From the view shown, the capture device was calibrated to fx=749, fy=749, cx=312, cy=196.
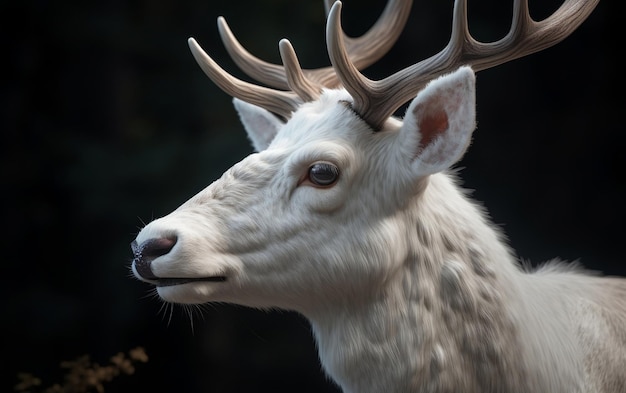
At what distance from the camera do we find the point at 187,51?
4.12 meters

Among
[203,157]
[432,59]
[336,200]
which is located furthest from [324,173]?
[203,157]

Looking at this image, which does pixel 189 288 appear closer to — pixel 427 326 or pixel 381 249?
pixel 381 249

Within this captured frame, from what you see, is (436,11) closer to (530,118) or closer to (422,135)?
(530,118)

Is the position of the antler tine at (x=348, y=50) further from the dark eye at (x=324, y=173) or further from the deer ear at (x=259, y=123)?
the dark eye at (x=324, y=173)

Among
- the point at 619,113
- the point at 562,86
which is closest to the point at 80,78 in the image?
the point at 562,86

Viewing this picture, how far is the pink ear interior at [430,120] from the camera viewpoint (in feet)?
5.50

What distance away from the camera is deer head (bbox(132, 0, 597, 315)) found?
165 cm

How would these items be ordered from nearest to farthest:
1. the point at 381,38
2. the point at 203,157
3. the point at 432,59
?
the point at 432,59, the point at 381,38, the point at 203,157

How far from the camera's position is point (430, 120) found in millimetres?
1710

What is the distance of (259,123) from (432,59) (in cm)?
65

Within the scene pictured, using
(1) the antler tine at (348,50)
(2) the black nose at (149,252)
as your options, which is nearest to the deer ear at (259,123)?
(1) the antler tine at (348,50)

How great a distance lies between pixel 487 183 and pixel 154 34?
6.43 ft

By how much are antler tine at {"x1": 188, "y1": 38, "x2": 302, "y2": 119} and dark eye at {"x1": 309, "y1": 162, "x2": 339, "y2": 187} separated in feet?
1.25

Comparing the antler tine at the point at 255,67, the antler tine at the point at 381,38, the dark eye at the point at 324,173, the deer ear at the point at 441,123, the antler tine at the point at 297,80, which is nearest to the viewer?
the deer ear at the point at 441,123
